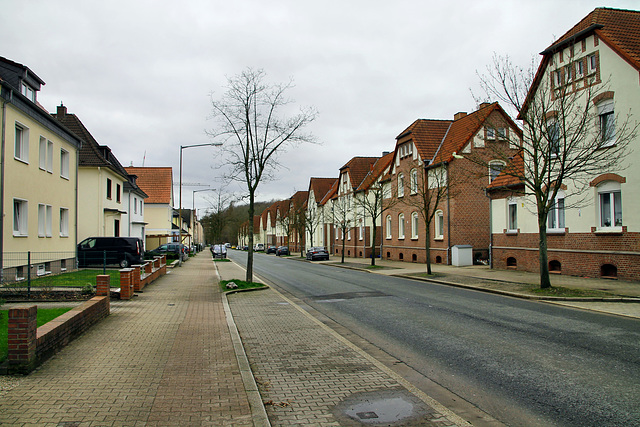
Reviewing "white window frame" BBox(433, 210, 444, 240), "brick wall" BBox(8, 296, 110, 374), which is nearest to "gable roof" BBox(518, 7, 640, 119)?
"white window frame" BBox(433, 210, 444, 240)

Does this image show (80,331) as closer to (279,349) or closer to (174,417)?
(279,349)

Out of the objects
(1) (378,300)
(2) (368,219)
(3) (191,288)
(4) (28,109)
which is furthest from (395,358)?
(2) (368,219)

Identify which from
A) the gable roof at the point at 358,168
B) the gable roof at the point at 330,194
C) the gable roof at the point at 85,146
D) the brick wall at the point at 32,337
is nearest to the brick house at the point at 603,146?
the brick wall at the point at 32,337

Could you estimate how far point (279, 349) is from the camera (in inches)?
309

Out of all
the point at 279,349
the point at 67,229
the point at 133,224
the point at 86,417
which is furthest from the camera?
the point at 133,224

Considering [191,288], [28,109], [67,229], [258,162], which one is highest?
[28,109]

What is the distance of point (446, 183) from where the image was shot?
Result: 27188 mm

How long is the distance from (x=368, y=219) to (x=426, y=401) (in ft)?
131

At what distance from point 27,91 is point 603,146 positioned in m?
22.9

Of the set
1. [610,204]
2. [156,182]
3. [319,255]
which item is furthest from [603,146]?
[156,182]

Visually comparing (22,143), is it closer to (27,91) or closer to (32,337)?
(27,91)

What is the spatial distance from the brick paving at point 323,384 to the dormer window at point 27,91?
53.0 ft

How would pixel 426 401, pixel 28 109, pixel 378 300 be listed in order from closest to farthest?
pixel 426 401 → pixel 378 300 → pixel 28 109

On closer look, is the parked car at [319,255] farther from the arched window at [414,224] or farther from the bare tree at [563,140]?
the bare tree at [563,140]
